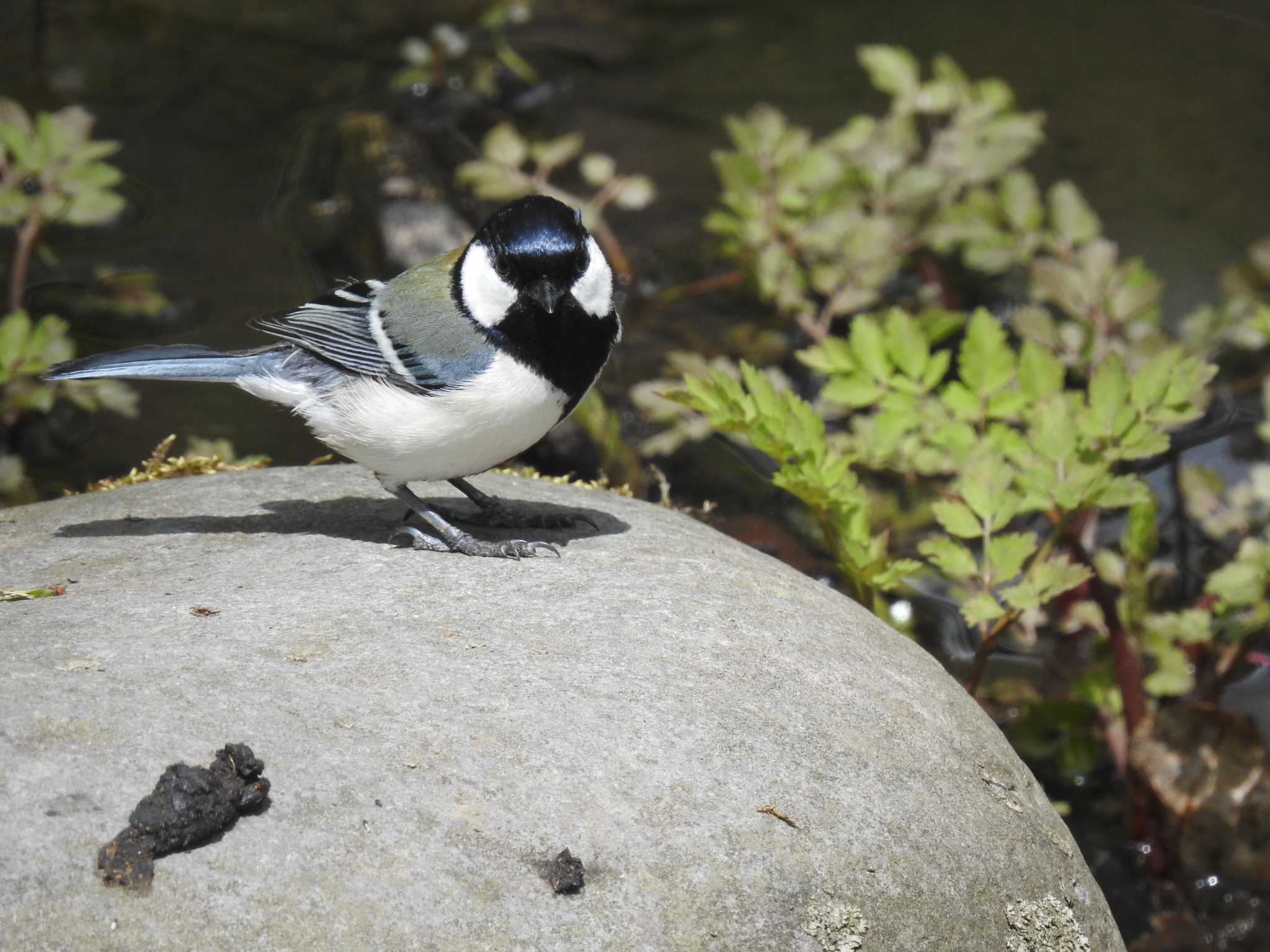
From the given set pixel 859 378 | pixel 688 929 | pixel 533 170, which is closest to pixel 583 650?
pixel 688 929

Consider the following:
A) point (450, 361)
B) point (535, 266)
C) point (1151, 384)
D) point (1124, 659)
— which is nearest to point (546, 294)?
point (535, 266)

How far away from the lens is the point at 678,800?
8.25 ft

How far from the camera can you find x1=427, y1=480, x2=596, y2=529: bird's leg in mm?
3723

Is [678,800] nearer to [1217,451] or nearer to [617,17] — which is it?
[1217,451]

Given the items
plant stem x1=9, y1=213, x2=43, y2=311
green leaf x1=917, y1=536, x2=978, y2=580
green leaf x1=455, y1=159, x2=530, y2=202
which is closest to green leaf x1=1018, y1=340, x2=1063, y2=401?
green leaf x1=917, y1=536, x2=978, y2=580

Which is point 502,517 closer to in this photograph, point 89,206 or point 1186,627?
point 1186,627

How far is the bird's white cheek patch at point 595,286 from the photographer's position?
3.28 metres

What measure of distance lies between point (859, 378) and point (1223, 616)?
1.29 meters

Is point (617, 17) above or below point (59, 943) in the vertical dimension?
above

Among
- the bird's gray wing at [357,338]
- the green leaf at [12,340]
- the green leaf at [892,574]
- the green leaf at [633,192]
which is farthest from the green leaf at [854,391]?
the green leaf at [12,340]

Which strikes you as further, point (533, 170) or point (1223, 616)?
point (533, 170)

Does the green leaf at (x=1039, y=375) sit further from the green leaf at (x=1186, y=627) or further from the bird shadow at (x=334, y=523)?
the bird shadow at (x=334, y=523)

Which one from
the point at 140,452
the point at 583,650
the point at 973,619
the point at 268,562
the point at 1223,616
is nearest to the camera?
the point at 583,650

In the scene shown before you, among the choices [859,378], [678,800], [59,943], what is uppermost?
[859,378]
